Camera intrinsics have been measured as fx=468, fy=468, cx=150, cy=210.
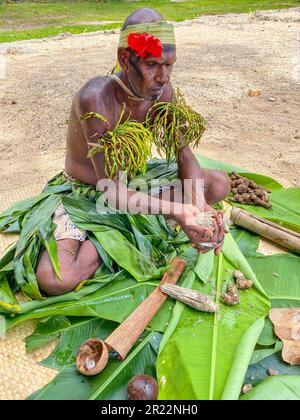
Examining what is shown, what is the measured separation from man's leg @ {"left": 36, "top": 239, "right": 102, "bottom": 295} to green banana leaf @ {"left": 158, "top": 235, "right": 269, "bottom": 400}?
38 centimetres

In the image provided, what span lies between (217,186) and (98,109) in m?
0.69

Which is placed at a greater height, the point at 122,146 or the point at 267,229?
→ the point at 122,146

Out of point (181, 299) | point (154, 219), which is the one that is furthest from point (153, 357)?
point (154, 219)

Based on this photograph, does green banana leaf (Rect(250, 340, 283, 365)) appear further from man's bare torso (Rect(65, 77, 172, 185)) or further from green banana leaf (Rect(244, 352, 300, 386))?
man's bare torso (Rect(65, 77, 172, 185))

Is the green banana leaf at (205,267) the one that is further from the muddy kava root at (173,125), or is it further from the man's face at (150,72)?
the man's face at (150,72)

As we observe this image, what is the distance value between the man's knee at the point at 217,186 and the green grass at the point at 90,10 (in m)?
6.68

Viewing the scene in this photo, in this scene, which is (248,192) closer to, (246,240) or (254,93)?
(246,240)

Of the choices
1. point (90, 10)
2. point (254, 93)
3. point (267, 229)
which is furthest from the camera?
point (90, 10)

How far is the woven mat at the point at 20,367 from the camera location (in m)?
1.48

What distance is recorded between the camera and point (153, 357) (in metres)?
1.55

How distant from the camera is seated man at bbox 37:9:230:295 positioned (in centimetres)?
167

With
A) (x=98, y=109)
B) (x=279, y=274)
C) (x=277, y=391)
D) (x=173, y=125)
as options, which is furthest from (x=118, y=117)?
(x=277, y=391)

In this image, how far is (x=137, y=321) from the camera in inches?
63.7
